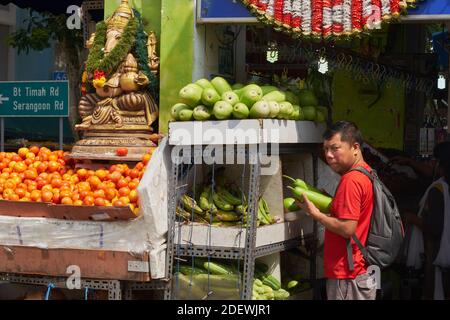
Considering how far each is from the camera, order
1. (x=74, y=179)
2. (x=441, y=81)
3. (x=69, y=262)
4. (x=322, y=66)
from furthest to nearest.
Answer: (x=441, y=81) < (x=322, y=66) < (x=74, y=179) < (x=69, y=262)

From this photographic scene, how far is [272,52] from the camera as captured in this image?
8.02m

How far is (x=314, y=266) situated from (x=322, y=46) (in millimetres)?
2140

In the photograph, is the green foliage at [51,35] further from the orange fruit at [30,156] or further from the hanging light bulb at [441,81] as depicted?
the hanging light bulb at [441,81]

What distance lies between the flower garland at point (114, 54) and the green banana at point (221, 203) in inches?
65.7

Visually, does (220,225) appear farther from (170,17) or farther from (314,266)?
(170,17)

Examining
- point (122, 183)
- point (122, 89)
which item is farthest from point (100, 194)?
point (122, 89)

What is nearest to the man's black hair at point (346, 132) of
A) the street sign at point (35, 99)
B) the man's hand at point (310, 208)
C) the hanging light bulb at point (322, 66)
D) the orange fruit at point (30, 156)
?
the man's hand at point (310, 208)

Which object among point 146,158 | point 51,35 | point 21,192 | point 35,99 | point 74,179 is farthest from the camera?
point 51,35

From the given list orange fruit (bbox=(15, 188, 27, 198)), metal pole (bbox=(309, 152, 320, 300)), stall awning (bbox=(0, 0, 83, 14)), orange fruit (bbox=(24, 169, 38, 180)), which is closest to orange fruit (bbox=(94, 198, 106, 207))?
orange fruit (bbox=(15, 188, 27, 198))

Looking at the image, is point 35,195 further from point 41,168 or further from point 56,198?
point 41,168

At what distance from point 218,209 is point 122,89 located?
163 centimetres

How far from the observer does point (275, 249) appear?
233 inches
